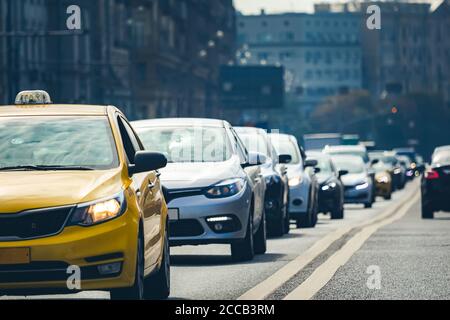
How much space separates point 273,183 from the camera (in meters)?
25.7

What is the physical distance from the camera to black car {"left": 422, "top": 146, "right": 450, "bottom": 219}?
34750 millimetres

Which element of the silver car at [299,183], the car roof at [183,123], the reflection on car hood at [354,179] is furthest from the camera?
the reflection on car hood at [354,179]

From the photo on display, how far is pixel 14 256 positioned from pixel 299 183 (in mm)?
19264

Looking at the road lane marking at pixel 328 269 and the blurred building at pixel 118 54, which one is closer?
the road lane marking at pixel 328 269

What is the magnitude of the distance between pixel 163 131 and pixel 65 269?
354 inches

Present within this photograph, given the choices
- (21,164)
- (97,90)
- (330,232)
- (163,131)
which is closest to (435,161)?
(330,232)

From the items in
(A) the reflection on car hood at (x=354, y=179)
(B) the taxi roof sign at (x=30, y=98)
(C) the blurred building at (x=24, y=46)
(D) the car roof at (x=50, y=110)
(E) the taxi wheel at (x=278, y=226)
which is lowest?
(A) the reflection on car hood at (x=354, y=179)

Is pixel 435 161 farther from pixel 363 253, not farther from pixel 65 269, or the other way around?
pixel 65 269

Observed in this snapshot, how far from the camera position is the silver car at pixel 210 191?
18.7 meters

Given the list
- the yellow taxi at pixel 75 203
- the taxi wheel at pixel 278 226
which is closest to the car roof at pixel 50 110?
the yellow taxi at pixel 75 203

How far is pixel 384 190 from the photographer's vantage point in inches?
2297

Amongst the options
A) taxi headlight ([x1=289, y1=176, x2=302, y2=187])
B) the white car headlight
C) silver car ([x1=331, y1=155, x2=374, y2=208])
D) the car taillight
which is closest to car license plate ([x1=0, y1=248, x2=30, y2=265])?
Answer: taxi headlight ([x1=289, y1=176, x2=302, y2=187])

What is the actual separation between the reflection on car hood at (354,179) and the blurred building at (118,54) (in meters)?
11.7

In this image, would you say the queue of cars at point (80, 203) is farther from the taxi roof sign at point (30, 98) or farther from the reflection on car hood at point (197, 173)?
the reflection on car hood at point (197, 173)
